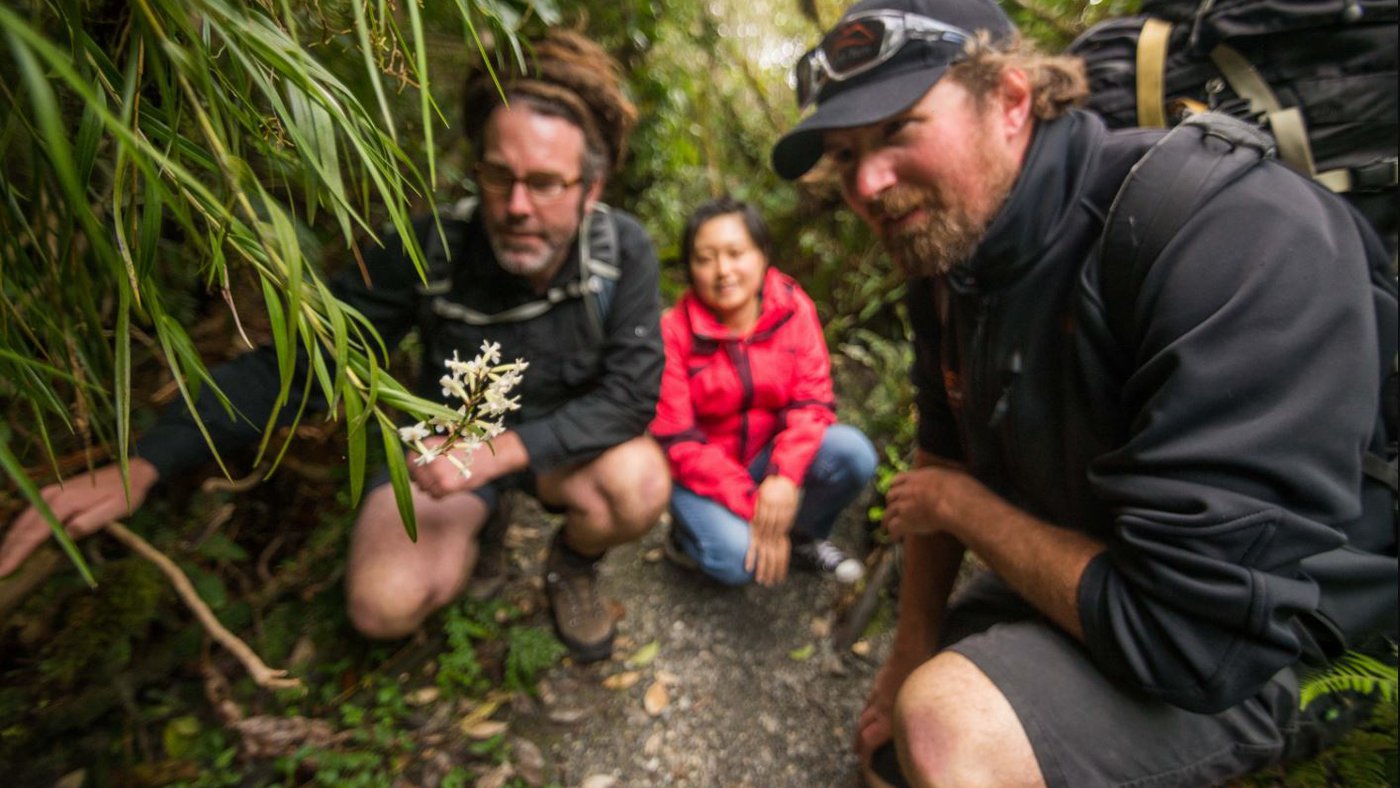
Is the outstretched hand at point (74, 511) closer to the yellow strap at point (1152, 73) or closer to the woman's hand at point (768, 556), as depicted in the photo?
the woman's hand at point (768, 556)

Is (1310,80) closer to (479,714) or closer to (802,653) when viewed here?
(802,653)

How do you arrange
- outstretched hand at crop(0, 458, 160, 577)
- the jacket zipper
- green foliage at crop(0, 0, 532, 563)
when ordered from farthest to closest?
1. the jacket zipper
2. outstretched hand at crop(0, 458, 160, 577)
3. green foliage at crop(0, 0, 532, 563)

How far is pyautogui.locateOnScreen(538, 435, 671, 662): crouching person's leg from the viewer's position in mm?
2703

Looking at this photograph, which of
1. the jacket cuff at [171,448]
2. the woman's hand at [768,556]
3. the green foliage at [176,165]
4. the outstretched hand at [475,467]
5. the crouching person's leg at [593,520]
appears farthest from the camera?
the woman's hand at [768,556]

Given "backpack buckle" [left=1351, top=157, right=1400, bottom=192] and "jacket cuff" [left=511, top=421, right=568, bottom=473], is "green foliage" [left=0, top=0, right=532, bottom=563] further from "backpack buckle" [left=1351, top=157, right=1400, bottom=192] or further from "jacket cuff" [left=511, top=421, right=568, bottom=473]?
"backpack buckle" [left=1351, top=157, right=1400, bottom=192]

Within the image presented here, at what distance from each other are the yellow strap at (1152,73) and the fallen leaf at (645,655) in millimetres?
2677

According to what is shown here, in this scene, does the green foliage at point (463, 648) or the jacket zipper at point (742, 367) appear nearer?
the green foliage at point (463, 648)

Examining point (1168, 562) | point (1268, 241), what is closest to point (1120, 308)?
point (1268, 241)

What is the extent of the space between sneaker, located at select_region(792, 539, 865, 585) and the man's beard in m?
1.76

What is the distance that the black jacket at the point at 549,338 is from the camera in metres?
2.50

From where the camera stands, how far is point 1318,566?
152cm

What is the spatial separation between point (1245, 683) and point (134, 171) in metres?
2.06

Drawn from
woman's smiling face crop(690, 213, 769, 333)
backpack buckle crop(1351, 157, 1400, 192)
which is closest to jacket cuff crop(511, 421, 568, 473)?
woman's smiling face crop(690, 213, 769, 333)

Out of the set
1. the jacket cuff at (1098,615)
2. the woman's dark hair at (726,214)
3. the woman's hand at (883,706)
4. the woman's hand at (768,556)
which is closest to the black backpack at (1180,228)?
the jacket cuff at (1098,615)
